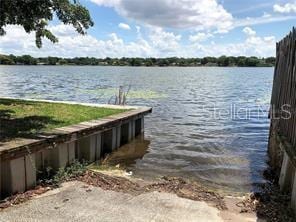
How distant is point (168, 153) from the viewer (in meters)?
11.8

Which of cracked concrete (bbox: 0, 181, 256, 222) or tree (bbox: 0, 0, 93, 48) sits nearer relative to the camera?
cracked concrete (bbox: 0, 181, 256, 222)

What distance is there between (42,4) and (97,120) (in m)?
3.48

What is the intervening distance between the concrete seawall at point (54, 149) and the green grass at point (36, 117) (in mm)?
347

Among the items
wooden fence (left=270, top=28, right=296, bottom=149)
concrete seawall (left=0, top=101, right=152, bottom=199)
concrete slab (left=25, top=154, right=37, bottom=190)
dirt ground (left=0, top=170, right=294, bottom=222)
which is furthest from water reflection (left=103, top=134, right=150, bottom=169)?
wooden fence (left=270, top=28, right=296, bottom=149)

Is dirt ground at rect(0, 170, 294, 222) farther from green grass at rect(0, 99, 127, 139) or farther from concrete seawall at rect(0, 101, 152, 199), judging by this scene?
green grass at rect(0, 99, 127, 139)

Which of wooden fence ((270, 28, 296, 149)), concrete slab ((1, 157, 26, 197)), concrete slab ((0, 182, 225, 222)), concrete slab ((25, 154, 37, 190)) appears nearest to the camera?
concrete slab ((0, 182, 225, 222))

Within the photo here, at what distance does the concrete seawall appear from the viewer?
20.8 ft

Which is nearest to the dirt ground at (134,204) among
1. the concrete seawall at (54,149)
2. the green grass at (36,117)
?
the concrete seawall at (54,149)

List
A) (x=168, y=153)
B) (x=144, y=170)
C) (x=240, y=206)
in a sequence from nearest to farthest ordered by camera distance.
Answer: (x=240, y=206) → (x=144, y=170) → (x=168, y=153)

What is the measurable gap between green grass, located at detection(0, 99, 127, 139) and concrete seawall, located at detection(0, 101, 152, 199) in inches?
13.7

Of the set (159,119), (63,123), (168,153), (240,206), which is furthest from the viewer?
(159,119)

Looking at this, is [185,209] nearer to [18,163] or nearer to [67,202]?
[67,202]

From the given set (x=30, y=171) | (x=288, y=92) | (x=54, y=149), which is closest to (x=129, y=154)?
(x=54, y=149)

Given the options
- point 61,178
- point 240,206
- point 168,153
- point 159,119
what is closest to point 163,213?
point 240,206
